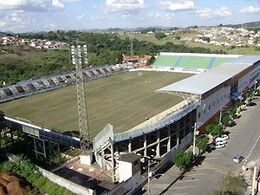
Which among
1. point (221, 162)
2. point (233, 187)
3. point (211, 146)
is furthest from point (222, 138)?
point (233, 187)

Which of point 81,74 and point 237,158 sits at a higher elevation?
point 81,74

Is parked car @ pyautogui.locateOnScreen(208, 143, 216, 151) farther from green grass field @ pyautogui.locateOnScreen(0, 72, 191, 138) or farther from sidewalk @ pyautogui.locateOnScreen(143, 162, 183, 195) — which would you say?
green grass field @ pyautogui.locateOnScreen(0, 72, 191, 138)

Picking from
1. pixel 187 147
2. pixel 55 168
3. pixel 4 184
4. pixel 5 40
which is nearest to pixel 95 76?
pixel 187 147

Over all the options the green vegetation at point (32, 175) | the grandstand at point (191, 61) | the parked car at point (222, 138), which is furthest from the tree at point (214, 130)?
the grandstand at point (191, 61)

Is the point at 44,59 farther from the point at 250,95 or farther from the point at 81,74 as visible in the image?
the point at 81,74

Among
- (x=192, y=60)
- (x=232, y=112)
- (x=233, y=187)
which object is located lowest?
(x=233, y=187)

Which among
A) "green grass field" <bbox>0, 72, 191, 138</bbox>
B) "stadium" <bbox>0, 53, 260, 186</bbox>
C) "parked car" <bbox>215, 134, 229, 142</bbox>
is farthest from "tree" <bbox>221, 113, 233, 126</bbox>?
"green grass field" <bbox>0, 72, 191, 138</bbox>

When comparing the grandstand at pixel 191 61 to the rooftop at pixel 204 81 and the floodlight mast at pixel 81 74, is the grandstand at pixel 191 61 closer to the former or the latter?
the rooftop at pixel 204 81
